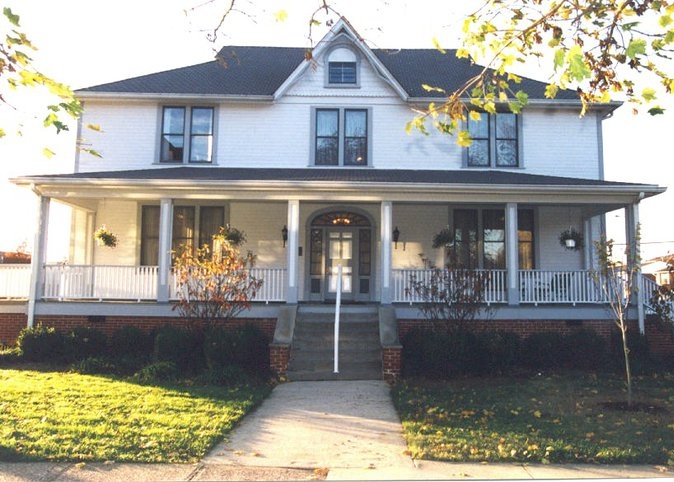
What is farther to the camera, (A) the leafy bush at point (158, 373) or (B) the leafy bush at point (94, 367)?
(B) the leafy bush at point (94, 367)

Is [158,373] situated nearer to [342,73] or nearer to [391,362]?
[391,362]

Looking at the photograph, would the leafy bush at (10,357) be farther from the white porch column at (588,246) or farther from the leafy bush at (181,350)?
the white porch column at (588,246)

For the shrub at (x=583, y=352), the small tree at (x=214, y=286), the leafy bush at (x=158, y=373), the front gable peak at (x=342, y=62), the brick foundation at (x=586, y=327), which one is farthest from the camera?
the front gable peak at (x=342, y=62)

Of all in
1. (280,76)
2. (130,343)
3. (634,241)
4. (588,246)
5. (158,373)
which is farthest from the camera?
(280,76)

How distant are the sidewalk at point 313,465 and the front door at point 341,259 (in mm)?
8215

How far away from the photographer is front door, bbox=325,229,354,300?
16125 mm

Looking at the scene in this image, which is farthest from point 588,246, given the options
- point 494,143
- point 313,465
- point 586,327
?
point 313,465

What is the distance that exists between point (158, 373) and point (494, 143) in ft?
35.4

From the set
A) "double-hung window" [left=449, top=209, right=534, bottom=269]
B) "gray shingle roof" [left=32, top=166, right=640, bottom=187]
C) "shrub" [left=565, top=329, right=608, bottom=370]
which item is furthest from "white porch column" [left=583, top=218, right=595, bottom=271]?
"shrub" [left=565, top=329, right=608, bottom=370]

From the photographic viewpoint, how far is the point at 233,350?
1097 cm

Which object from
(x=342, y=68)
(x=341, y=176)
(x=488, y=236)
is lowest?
(x=488, y=236)

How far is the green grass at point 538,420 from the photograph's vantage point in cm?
616

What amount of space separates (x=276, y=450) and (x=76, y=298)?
345 inches

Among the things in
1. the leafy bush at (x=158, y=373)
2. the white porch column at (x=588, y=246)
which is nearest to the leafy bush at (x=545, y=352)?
the white porch column at (x=588, y=246)
